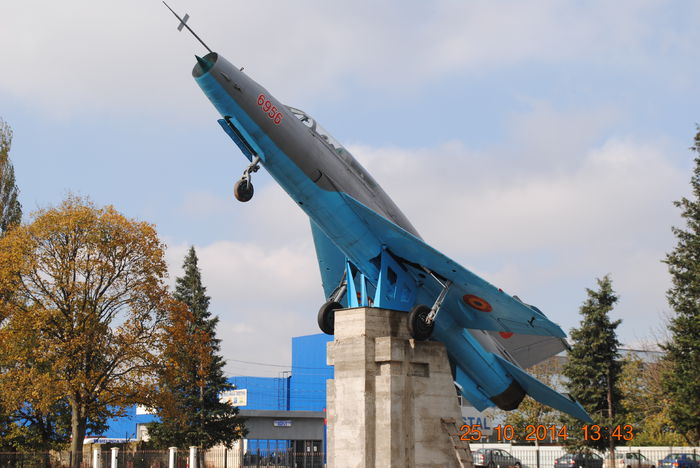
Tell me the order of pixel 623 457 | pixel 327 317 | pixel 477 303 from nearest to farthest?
pixel 477 303
pixel 327 317
pixel 623 457

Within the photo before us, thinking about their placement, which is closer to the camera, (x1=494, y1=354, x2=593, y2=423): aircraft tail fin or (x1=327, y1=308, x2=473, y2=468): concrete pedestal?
(x1=327, y1=308, x2=473, y2=468): concrete pedestal

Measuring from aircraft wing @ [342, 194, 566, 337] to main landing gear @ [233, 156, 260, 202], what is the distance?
2106 millimetres

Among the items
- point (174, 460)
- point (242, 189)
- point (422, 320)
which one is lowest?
point (174, 460)

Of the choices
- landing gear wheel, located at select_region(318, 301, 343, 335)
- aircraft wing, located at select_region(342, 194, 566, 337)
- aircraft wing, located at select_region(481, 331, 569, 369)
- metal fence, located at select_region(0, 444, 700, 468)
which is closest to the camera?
aircraft wing, located at select_region(342, 194, 566, 337)

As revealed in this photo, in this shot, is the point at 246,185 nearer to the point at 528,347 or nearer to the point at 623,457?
the point at 528,347

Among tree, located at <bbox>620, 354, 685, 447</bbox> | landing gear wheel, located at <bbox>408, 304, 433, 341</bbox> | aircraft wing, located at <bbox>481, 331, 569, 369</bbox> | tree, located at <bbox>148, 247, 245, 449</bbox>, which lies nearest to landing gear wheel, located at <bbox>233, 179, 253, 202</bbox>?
landing gear wheel, located at <bbox>408, 304, 433, 341</bbox>

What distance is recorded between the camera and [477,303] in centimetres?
1741

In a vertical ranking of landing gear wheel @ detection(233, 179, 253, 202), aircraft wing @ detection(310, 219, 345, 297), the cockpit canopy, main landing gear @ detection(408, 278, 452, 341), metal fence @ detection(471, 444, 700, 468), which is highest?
the cockpit canopy

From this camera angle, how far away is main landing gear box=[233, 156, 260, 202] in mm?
15859

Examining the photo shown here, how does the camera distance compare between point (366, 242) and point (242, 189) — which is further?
point (366, 242)

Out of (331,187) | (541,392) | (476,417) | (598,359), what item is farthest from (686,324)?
(476,417)

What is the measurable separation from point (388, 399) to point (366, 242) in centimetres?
356

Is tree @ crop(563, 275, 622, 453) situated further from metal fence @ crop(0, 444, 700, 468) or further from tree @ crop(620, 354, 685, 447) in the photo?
tree @ crop(620, 354, 685, 447)

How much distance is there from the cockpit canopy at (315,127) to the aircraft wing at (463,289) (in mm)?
1561
